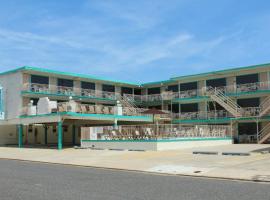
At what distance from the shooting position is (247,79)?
4228 cm

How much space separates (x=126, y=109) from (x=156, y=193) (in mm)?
31109

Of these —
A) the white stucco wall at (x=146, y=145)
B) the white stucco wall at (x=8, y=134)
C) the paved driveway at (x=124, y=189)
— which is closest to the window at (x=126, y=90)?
the white stucco wall at (x=8, y=134)

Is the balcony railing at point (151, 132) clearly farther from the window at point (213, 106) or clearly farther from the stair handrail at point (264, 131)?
the window at point (213, 106)

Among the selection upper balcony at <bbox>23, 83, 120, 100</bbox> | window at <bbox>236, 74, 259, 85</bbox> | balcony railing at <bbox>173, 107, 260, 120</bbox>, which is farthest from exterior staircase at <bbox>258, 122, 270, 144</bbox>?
upper balcony at <bbox>23, 83, 120, 100</bbox>

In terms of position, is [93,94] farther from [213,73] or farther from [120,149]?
[120,149]

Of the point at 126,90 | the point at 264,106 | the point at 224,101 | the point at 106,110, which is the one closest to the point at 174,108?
the point at 126,90

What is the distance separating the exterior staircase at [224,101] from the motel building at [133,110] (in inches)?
2.6

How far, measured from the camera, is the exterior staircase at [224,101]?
40.1 metres

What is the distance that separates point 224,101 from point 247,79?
3.31 meters

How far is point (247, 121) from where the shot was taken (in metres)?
40.4

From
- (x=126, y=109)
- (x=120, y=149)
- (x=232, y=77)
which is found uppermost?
(x=232, y=77)

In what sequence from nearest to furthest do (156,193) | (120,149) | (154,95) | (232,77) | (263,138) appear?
(156,193), (120,149), (263,138), (232,77), (154,95)

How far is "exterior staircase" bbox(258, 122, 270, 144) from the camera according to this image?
118 feet

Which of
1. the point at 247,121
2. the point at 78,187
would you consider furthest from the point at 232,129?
the point at 78,187
